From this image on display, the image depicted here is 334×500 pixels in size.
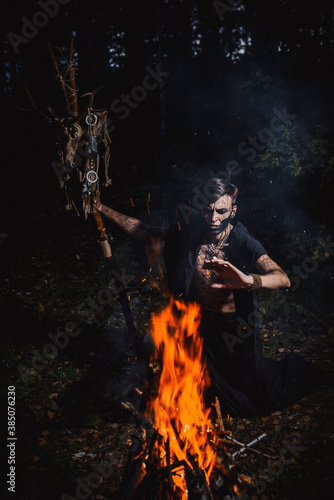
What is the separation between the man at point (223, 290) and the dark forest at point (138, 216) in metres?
0.62

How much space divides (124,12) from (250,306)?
20982 mm

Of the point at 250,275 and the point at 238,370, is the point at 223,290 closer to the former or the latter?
the point at 250,275

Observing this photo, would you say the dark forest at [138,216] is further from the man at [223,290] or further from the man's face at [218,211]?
the man's face at [218,211]

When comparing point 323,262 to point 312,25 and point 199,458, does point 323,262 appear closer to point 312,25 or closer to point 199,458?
point 312,25

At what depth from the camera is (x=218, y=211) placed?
4.21m

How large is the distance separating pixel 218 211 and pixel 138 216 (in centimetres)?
771

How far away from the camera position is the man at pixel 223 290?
4.25 m

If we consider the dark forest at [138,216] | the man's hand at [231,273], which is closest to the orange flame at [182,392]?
the dark forest at [138,216]

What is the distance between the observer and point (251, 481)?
11.8 ft

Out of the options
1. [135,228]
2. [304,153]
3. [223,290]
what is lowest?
[223,290]

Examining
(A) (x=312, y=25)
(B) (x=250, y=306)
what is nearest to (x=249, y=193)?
(A) (x=312, y=25)

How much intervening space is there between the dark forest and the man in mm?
618

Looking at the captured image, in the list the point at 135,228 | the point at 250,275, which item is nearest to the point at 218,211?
the point at 250,275

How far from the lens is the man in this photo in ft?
13.9
